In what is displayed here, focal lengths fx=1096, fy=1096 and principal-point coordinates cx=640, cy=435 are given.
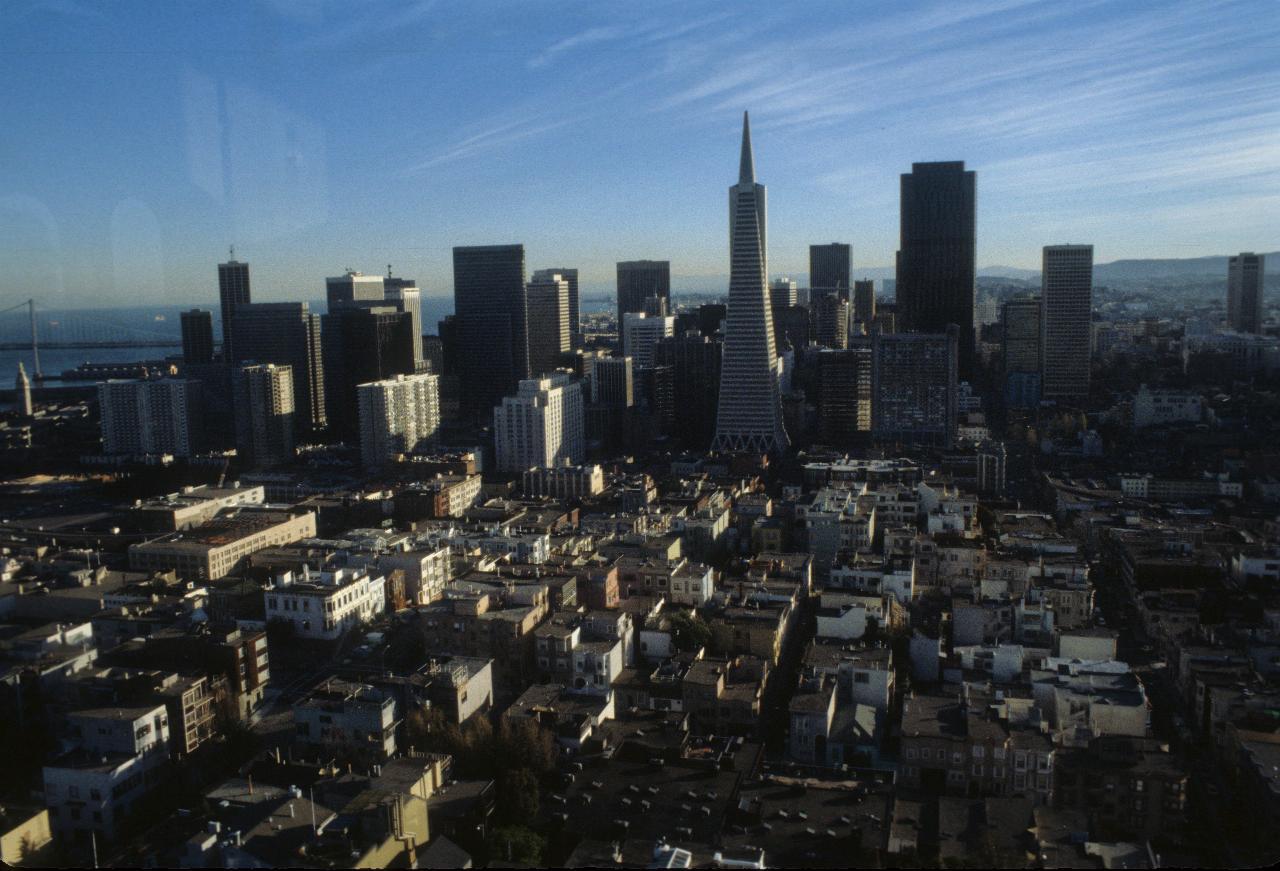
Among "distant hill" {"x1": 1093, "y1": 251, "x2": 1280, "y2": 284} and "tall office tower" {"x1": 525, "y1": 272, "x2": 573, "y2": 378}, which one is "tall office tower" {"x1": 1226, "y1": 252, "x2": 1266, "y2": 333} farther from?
"tall office tower" {"x1": 525, "y1": 272, "x2": 573, "y2": 378}

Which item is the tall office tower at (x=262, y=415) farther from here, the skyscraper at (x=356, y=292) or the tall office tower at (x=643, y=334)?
the tall office tower at (x=643, y=334)

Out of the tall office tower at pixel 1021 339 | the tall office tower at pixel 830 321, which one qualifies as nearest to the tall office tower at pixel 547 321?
the tall office tower at pixel 830 321

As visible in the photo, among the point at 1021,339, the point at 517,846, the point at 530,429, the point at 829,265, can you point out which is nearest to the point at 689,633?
the point at 517,846

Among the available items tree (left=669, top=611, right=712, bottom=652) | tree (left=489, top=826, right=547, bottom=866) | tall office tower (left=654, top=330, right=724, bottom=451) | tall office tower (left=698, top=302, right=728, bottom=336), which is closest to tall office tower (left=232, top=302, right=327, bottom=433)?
tall office tower (left=654, top=330, right=724, bottom=451)

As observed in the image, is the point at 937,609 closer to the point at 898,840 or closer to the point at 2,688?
the point at 898,840

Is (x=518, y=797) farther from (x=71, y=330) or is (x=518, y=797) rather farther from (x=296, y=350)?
(x=296, y=350)

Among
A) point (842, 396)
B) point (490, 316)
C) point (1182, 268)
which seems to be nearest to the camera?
point (1182, 268)

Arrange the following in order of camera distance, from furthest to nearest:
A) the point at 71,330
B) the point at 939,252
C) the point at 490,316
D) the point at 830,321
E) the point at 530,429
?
the point at 830,321 → the point at 939,252 → the point at 490,316 → the point at 530,429 → the point at 71,330
